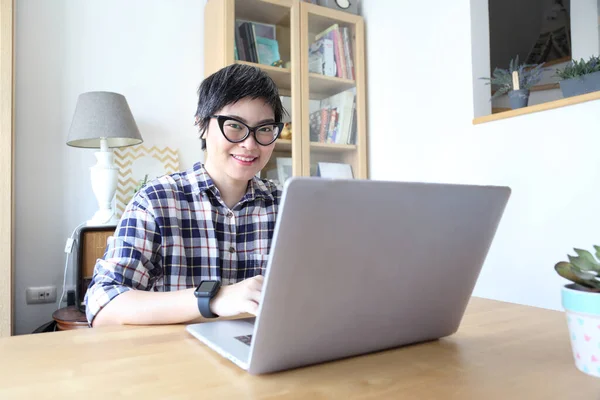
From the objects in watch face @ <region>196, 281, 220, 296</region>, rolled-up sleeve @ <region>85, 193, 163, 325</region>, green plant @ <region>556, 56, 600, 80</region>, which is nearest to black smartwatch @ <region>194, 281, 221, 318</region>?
watch face @ <region>196, 281, 220, 296</region>

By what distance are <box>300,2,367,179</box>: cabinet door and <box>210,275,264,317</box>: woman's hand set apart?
180 cm

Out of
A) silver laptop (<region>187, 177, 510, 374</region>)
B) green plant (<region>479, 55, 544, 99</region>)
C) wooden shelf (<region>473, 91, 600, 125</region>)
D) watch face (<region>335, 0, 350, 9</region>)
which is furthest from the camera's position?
watch face (<region>335, 0, 350, 9</region>)

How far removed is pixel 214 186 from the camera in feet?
4.02

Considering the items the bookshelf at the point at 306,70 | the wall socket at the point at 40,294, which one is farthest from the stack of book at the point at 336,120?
the wall socket at the point at 40,294

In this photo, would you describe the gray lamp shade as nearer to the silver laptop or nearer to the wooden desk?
the wooden desk

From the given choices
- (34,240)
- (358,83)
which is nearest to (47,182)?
(34,240)

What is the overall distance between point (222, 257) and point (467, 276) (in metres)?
0.70

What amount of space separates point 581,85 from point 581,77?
0.09 feet

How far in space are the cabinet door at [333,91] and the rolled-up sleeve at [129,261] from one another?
153cm

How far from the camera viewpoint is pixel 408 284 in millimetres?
616

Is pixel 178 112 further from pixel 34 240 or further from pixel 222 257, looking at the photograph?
pixel 222 257

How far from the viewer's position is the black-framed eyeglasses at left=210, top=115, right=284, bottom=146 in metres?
1.15

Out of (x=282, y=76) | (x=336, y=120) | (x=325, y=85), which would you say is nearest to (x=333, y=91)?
(x=325, y=85)

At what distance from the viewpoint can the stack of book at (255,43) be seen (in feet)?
7.98
